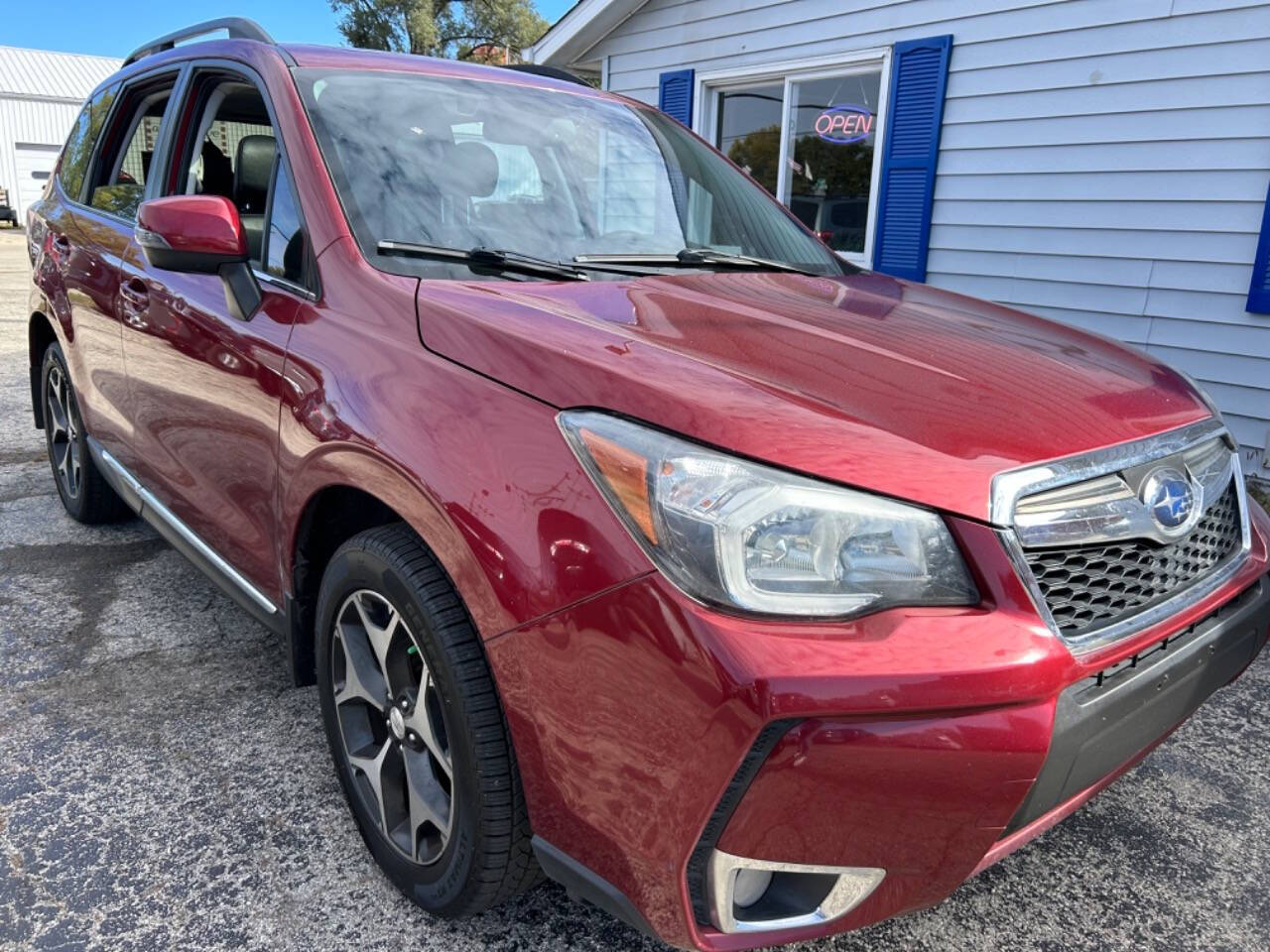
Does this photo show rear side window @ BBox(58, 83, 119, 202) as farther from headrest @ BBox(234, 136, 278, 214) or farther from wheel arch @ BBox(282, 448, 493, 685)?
wheel arch @ BBox(282, 448, 493, 685)

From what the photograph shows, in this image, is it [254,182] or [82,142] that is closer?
[254,182]

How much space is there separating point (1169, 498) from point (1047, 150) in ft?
15.9

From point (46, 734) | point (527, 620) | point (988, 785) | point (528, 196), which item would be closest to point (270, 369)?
point (528, 196)

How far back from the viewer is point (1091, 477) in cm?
147

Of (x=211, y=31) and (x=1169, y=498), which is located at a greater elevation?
(x=211, y=31)

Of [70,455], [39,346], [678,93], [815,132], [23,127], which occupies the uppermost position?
[23,127]

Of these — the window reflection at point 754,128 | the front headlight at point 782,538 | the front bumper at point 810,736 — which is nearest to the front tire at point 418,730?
the front bumper at point 810,736

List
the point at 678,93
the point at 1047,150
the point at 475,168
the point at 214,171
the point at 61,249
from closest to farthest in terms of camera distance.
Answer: the point at 475,168 → the point at 214,171 → the point at 61,249 → the point at 1047,150 → the point at 678,93

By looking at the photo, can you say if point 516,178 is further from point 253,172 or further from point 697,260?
point 253,172

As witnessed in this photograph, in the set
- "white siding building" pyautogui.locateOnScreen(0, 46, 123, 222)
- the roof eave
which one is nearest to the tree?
"white siding building" pyautogui.locateOnScreen(0, 46, 123, 222)

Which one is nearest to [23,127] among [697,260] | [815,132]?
[815,132]

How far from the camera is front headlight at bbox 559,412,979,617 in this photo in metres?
1.30

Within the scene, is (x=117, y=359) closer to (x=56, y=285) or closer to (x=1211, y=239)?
(x=56, y=285)

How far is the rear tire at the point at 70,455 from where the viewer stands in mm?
3775
